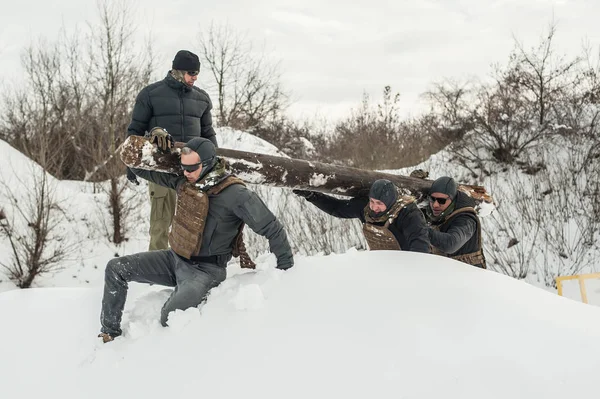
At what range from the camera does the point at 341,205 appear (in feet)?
13.8

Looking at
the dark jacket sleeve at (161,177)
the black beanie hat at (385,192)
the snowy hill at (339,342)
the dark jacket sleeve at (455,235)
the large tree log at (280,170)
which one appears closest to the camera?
the snowy hill at (339,342)

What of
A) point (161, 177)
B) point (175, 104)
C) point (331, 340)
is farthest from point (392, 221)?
point (175, 104)

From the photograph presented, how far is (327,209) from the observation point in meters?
4.20

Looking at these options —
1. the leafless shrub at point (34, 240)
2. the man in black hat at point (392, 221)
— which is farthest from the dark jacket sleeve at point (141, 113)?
the leafless shrub at point (34, 240)

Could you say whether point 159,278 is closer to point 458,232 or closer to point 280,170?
point 280,170

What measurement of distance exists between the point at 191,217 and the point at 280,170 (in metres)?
0.92

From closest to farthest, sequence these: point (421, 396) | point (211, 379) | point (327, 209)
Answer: point (421, 396), point (211, 379), point (327, 209)

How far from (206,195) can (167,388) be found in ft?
3.82

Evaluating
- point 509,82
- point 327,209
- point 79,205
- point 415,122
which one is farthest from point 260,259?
point 415,122

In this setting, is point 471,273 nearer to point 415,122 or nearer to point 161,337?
point 161,337

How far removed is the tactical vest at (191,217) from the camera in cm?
299

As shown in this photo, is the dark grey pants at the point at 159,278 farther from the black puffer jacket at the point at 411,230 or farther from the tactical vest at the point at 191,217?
the black puffer jacket at the point at 411,230

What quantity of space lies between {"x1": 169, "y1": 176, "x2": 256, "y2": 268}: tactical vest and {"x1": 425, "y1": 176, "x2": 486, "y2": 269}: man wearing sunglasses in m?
1.92

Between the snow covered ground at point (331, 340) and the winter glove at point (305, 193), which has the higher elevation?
the winter glove at point (305, 193)
